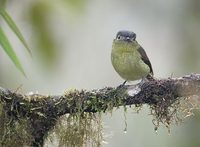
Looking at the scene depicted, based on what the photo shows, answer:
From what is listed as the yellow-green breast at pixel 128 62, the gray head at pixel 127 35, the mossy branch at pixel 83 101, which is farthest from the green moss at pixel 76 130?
the gray head at pixel 127 35

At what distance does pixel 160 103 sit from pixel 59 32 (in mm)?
1690

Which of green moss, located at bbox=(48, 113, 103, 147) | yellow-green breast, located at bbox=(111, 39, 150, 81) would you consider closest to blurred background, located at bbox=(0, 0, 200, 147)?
green moss, located at bbox=(48, 113, 103, 147)

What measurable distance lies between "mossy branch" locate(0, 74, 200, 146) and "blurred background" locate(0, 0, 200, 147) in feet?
0.49

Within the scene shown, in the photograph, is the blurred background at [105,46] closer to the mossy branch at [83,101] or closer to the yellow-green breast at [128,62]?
the mossy branch at [83,101]

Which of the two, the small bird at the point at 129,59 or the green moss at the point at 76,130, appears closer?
the green moss at the point at 76,130

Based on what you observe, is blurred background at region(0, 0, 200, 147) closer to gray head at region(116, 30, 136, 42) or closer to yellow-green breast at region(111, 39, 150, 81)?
yellow-green breast at region(111, 39, 150, 81)

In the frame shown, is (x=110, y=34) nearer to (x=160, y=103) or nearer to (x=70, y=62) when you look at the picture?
(x=70, y=62)

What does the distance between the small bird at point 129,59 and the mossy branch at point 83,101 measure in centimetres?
49

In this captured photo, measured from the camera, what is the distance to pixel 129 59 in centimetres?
412

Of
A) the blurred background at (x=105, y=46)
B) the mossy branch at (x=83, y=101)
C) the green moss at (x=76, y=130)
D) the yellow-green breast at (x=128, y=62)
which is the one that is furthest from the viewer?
the blurred background at (x=105, y=46)

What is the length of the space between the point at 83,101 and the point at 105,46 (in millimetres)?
3734

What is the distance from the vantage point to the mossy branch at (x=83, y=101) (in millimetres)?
3488

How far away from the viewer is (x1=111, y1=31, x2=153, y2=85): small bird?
160 inches

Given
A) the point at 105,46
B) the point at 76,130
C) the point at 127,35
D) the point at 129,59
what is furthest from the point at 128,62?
the point at 105,46
